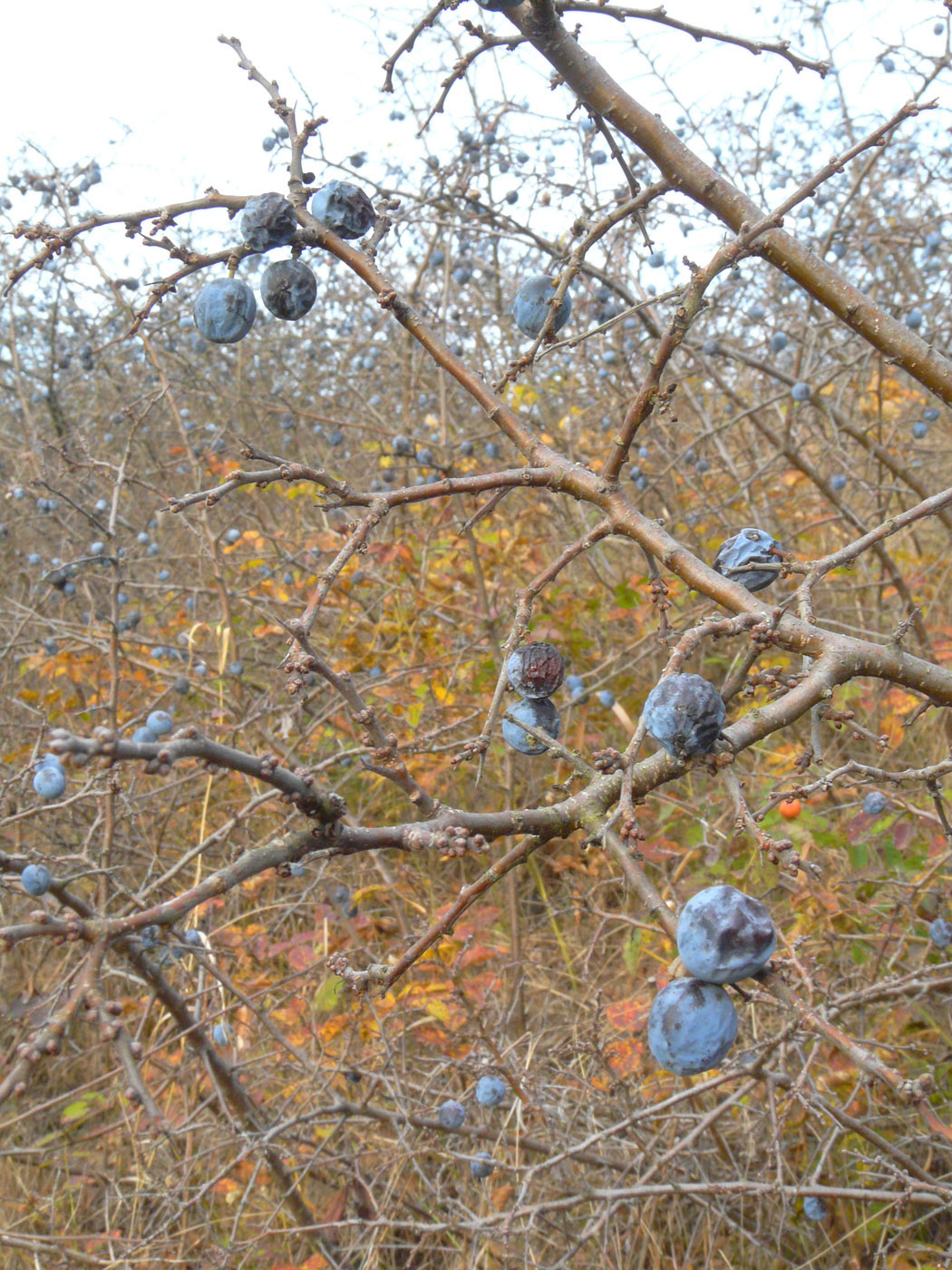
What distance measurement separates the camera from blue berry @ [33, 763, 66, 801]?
228cm

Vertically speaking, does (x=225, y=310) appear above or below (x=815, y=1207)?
above

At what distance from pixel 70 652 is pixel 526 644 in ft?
12.1

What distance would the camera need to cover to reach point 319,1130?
2.84m

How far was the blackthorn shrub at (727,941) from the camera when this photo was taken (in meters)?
0.92

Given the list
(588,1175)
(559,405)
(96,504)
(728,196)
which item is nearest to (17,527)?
(96,504)

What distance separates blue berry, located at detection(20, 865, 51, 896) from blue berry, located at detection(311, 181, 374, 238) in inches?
52.5

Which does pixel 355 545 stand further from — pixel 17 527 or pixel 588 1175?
pixel 17 527

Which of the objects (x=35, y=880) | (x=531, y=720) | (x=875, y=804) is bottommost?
(x=875, y=804)

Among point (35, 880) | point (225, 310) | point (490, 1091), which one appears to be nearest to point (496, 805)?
point (490, 1091)

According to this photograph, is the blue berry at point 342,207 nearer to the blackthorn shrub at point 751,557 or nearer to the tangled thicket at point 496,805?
the tangled thicket at point 496,805

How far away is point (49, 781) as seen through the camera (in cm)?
230

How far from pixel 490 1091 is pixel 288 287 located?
1.98 meters

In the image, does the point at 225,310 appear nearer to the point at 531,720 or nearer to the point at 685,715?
the point at 531,720

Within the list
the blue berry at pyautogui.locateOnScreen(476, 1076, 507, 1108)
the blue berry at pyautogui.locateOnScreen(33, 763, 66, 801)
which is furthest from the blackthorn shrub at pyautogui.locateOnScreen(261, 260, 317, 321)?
the blue berry at pyautogui.locateOnScreen(476, 1076, 507, 1108)
